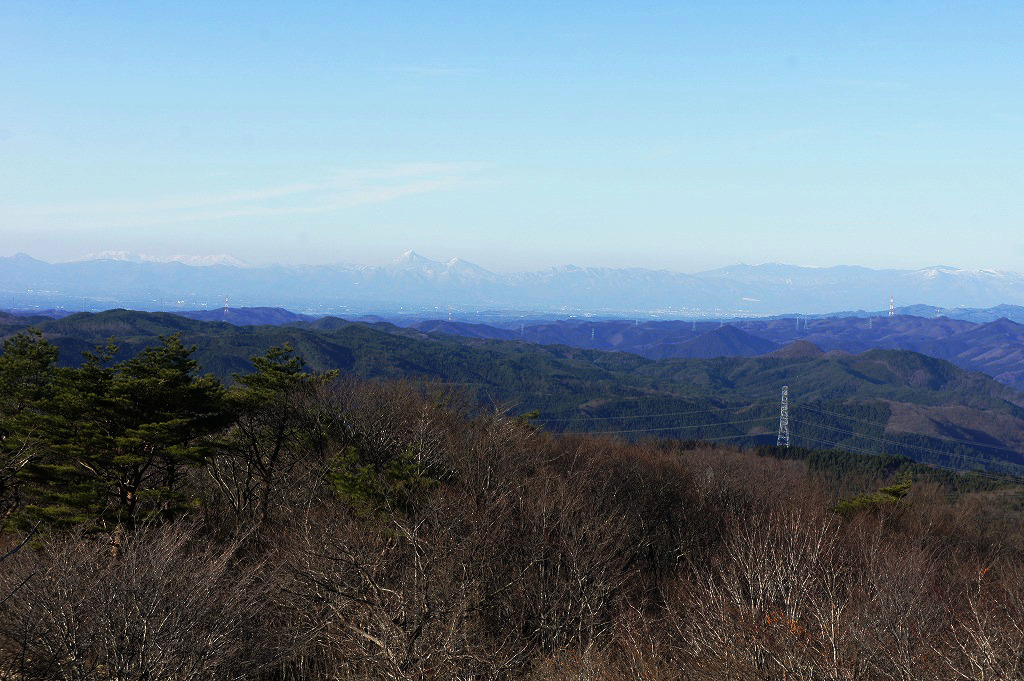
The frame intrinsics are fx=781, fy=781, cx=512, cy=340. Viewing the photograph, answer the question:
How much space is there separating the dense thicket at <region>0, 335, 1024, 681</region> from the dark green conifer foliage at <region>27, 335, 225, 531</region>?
121mm

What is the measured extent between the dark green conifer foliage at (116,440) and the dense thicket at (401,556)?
0.12 metres

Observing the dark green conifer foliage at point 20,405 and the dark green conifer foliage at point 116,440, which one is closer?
the dark green conifer foliage at point 20,405

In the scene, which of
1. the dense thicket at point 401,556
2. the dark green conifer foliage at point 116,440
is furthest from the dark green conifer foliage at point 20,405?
the dark green conifer foliage at point 116,440

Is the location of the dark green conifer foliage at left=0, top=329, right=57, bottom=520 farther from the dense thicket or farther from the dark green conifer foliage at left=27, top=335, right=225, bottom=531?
the dark green conifer foliage at left=27, top=335, right=225, bottom=531

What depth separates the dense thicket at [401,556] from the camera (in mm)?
14930

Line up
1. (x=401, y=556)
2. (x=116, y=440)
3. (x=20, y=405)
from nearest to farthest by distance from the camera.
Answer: (x=401, y=556)
(x=116, y=440)
(x=20, y=405)

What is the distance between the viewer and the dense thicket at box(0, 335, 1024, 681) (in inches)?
588

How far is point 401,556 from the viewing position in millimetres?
23953

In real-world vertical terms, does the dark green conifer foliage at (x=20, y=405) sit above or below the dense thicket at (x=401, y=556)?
above

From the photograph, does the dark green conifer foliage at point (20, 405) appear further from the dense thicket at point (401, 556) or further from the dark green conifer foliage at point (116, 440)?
the dark green conifer foliage at point (116, 440)

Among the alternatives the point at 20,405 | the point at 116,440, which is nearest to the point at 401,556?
the point at 116,440

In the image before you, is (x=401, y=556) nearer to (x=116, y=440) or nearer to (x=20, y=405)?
(x=116, y=440)

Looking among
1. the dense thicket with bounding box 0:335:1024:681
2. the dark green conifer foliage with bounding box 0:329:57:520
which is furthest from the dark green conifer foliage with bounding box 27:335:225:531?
the dark green conifer foliage with bounding box 0:329:57:520

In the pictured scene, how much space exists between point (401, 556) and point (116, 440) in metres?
12.2
